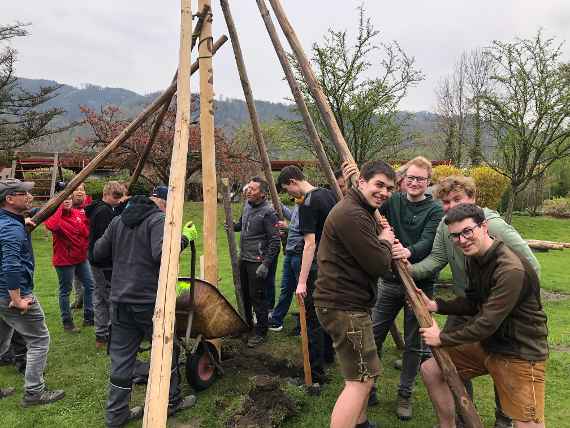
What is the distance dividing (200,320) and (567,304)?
6478mm

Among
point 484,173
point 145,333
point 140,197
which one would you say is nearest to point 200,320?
point 145,333

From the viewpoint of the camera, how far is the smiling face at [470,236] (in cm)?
227

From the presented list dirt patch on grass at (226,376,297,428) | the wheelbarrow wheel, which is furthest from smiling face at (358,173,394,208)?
the wheelbarrow wheel

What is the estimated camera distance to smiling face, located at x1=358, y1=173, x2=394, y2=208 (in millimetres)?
2574

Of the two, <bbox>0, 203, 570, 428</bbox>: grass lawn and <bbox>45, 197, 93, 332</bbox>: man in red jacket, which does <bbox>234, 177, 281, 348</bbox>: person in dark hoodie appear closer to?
<bbox>0, 203, 570, 428</bbox>: grass lawn

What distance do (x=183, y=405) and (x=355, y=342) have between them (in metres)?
1.85

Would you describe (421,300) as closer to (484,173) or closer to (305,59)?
(305,59)

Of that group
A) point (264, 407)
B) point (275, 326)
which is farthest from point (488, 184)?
point (264, 407)

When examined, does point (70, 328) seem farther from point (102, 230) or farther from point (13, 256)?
point (13, 256)

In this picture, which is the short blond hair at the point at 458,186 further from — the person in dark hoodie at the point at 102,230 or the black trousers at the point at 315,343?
the person in dark hoodie at the point at 102,230

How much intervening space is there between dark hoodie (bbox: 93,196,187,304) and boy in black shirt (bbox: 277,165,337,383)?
1.21 metres

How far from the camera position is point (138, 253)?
3.20 meters

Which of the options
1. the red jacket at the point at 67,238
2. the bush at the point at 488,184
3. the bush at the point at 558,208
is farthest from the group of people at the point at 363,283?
the bush at the point at 558,208

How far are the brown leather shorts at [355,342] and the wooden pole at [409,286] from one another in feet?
1.28
